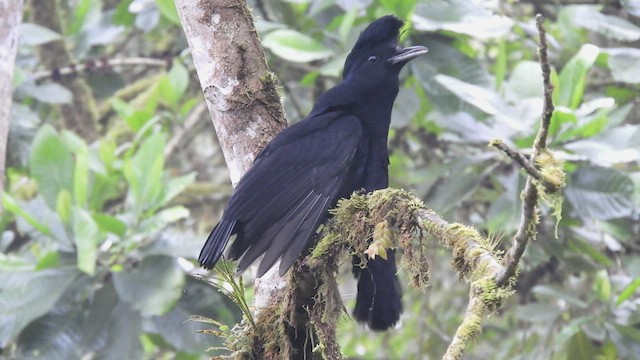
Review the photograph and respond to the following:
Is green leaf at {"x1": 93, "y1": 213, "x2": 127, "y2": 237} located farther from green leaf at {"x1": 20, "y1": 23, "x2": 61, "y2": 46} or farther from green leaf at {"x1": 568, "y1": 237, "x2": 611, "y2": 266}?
green leaf at {"x1": 568, "y1": 237, "x2": 611, "y2": 266}

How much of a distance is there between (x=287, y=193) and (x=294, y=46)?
1.37 m

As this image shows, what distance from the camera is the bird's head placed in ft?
12.0

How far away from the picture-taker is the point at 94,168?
433 centimetres

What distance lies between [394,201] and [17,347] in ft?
7.60

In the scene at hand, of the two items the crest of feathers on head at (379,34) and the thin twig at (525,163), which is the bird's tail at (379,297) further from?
the thin twig at (525,163)

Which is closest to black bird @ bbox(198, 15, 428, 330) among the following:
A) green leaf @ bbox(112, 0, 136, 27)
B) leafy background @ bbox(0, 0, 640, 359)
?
leafy background @ bbox(0, 0, 640, 359)

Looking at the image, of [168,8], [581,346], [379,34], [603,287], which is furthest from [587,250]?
[168,8]

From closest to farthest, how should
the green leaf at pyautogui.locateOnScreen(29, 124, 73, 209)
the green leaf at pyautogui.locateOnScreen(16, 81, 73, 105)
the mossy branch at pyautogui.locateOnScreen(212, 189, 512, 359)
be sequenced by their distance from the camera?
1. the mossy branch at pyautogui.locateOnScreen(212, 189, 512, 359)
2. the green leaf at pyautogui.locateOnScreen(29, 124, 73, 209)
3. the green leaf at pyautogui.locateOnScreen(16, 81, 73, 105)

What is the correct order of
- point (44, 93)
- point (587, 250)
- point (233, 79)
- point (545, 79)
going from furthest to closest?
point (44, 93), point (587, 250), point (233, 79), point (545, 79)

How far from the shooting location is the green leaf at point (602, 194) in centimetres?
392

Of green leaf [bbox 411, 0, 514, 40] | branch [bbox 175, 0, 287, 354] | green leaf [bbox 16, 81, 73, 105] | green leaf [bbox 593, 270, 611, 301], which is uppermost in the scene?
branch [bbox 175, 0, 287, 354]

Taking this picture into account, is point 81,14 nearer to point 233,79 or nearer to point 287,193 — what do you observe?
point 233,79

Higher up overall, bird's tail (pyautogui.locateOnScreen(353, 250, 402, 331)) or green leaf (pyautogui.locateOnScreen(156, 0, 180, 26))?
green leaf (pyautogui.locateOnScreen(156, 0, 180, 26))

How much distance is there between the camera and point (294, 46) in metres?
4.30
